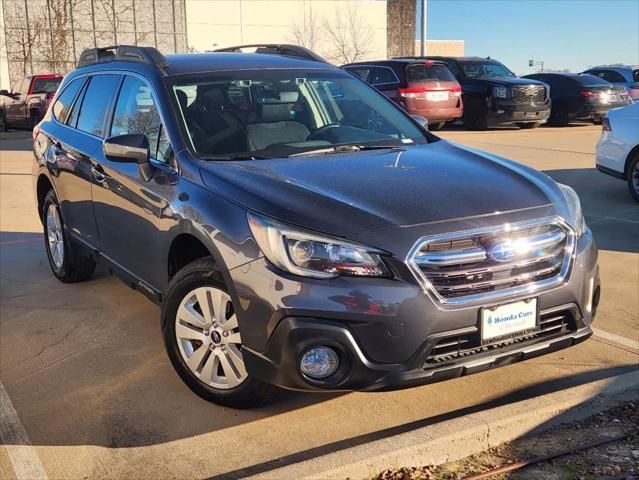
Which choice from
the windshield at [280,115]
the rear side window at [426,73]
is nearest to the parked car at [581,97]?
the rear side window at [426,73]

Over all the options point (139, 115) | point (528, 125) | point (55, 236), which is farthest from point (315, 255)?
point (528, 125)

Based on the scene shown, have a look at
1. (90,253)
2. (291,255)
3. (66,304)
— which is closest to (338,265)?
(291,255)


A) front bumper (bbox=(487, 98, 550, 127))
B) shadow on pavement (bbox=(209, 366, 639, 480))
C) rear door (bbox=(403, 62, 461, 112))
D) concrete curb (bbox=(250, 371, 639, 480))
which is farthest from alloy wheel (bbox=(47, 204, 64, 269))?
front bumper (bbox=(487, 98, 550, 127))

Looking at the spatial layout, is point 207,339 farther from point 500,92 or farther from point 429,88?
point 500,92

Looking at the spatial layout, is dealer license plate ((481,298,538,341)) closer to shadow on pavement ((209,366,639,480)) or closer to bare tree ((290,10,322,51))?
shadow on pavement ((209,366,639,480))

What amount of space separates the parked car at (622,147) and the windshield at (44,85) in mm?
16078

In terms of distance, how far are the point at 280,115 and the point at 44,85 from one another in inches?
723

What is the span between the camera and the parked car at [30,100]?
20359 mm

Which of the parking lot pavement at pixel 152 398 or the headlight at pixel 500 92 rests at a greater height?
the headlight at pixel 500 92

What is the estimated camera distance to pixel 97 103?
17.3 ft

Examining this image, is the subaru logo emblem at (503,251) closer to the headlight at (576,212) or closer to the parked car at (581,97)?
the headlight at (576,212)

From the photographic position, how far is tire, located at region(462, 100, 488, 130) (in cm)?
1852

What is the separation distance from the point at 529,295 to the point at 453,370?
0.51 m

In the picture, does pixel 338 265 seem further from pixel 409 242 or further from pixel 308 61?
pixel 308 61
